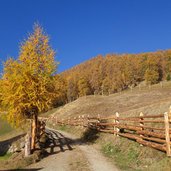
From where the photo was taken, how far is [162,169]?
13.0 metres

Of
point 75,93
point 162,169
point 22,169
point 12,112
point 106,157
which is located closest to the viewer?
point 162,169

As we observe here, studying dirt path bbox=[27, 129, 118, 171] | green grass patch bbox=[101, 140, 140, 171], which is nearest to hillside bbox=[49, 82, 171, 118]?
green grass patch bbox=[101, 140, 140, 171]

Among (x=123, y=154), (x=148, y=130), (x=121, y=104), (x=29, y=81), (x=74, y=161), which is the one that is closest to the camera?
(x=74, y=161)

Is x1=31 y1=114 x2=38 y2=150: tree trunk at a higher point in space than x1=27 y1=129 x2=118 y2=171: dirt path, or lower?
higher

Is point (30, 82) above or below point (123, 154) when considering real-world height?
above

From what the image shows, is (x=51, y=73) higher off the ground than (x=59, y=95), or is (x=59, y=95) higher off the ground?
(x=51, y=73)

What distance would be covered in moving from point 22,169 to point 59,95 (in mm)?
7147

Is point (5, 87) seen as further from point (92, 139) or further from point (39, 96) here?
point (92, 139)

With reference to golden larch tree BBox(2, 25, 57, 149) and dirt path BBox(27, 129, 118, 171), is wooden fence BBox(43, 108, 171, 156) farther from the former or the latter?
golden larch tree BBox(2, 25, 57, 149)

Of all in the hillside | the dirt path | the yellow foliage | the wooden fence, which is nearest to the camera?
the wooden fence

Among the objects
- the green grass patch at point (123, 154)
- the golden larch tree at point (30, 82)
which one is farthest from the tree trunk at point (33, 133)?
the green grass patch at point (123, 154)

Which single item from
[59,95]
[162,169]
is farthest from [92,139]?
[162,169]

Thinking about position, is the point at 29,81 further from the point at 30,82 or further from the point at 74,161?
the point at 74,161

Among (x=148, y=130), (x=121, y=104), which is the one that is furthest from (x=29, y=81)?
(x=121, y=104)
